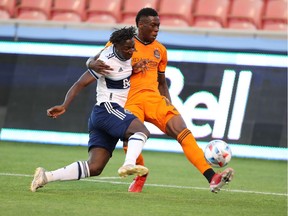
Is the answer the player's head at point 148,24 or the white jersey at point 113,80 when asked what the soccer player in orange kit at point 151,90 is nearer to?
the player's head at point 148,24

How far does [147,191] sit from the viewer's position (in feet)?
33.6

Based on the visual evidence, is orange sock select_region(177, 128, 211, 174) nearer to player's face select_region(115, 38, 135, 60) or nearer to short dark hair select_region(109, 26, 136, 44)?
player's face select_region(115, 38, 135, 60)

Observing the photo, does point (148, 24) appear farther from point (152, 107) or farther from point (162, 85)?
point (152, 107)

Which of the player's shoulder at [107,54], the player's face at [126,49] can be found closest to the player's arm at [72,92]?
the player's shoulder at [107,54]

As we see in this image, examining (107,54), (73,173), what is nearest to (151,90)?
(107,54)

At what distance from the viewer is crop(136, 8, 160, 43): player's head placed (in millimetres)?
10039

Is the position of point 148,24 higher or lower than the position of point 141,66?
higher

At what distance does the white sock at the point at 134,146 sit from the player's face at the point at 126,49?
2.82 ft

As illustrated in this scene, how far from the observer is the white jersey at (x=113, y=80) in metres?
9.64

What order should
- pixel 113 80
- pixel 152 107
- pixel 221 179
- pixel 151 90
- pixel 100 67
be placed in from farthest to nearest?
pixel 151 90, pixel 152 107, pixel 113 80, pixel 100 67, pixel 221 179

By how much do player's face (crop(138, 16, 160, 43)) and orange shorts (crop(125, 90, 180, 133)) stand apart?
603mm

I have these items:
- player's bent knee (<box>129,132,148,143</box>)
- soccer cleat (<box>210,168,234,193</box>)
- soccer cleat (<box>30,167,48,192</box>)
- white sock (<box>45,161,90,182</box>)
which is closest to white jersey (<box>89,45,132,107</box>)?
player's bent knee (<box>129,132,148,143</box>)

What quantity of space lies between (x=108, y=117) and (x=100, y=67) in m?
0.52

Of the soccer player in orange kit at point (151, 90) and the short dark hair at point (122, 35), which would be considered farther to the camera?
the soccer player in orange kit at point (151, 90)
